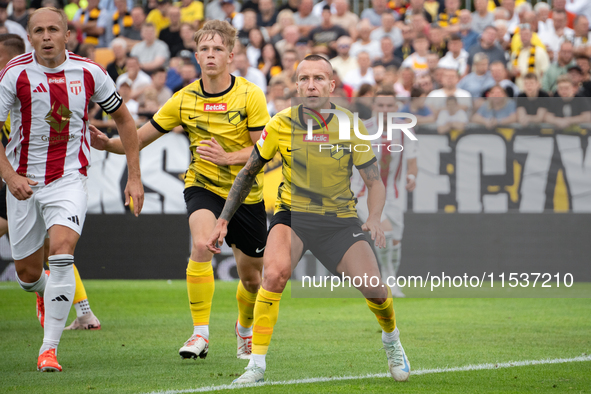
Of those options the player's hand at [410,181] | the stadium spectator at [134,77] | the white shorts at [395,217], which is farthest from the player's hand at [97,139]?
the stadium spectator at [134,77]

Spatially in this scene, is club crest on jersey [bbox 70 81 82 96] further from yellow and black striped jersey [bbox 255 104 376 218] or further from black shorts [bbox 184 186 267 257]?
yellow and black striped jersey [bbox 255 104 376 218]

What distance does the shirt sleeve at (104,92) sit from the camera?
5688 mm

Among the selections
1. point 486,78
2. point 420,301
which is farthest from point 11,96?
point 486,78

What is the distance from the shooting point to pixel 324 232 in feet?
16.7

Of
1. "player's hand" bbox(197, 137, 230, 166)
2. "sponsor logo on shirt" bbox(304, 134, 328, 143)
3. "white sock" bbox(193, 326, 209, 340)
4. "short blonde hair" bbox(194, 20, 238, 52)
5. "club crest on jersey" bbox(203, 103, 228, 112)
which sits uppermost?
"short blonde hair" bbox(194, 20, 238, 52)

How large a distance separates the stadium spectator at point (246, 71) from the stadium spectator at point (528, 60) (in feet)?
14.8

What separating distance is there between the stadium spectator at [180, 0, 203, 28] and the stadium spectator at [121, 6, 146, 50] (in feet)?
2.91

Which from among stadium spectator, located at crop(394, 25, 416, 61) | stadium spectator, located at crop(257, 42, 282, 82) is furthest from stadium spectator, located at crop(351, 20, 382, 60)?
stadium spectator, located at crop(257, 42, 282, 82)

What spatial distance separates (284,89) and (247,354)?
7.37 m

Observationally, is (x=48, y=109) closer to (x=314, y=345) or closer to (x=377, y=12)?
(x=314, y=345)

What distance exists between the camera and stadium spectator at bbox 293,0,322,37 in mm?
15555

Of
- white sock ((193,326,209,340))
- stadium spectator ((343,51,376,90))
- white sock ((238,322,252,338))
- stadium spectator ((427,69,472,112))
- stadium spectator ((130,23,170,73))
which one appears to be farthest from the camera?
stadium spectator ((130,23,170,73))

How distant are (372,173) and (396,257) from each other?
4515mm

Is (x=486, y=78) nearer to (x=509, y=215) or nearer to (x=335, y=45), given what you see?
(x=335, y=45)
